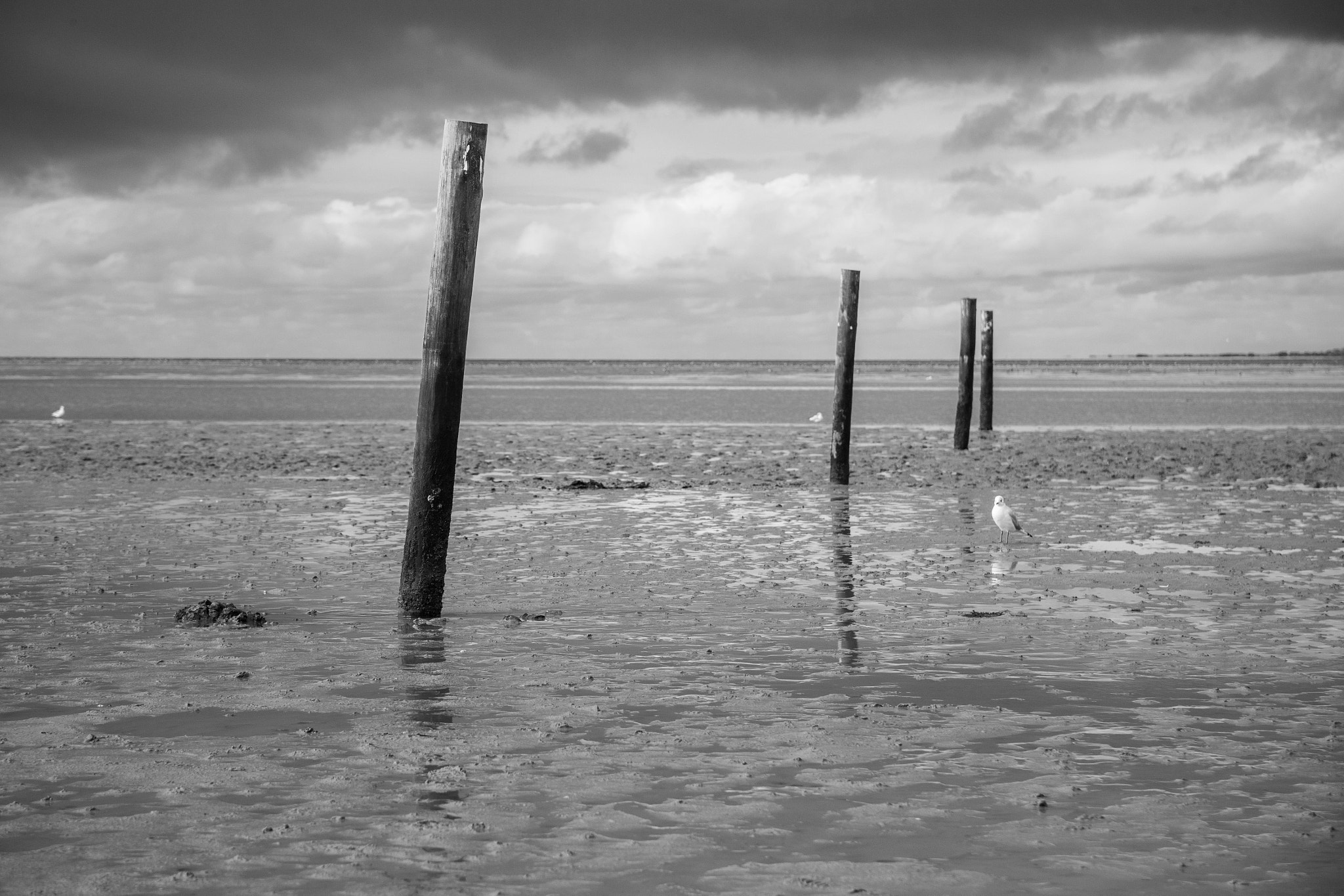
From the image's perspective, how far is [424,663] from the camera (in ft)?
26.9

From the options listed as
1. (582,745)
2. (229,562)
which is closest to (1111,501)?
(229,562)

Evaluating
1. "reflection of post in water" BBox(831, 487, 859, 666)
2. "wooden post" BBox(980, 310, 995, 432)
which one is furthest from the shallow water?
"reflection of post in water" BBox(831, 487, 859, 666)

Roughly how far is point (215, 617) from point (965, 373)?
22411mm

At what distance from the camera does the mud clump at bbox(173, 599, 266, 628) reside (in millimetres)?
9328

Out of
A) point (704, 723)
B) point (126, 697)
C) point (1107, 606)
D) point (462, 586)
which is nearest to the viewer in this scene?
point (704, 723)

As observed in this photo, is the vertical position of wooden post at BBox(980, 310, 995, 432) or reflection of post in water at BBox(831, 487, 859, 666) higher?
wooden post at BBox(980, 310, 995, 432)

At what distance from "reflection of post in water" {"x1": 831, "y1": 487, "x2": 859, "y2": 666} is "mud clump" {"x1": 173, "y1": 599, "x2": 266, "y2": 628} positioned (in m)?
4.34

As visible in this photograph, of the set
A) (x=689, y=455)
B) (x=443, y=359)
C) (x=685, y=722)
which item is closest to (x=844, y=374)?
(x=689, y=455)

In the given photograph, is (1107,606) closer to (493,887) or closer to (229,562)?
(493,887)

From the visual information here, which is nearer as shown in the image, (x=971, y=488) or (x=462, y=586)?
(x=462, y=586)

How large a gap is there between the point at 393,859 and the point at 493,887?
50cm

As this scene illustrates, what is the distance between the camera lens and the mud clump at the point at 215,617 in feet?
30.6

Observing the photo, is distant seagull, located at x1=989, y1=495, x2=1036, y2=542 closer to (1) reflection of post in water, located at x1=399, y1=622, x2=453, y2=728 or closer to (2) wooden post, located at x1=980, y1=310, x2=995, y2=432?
(1) reflection of post in water, located at x1=399, y1=622, x2=453, y2=728

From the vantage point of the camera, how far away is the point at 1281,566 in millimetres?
11914
